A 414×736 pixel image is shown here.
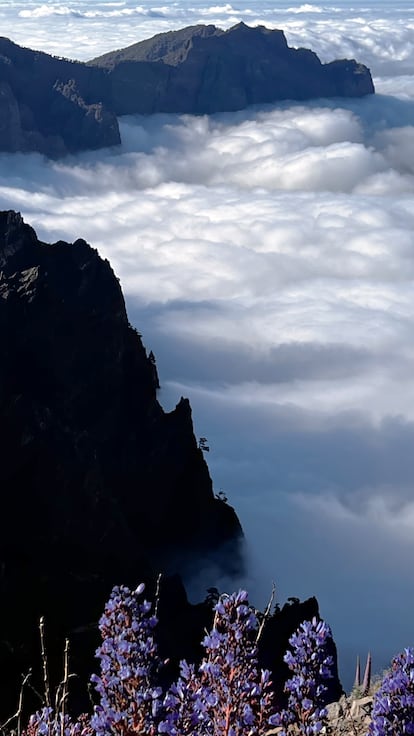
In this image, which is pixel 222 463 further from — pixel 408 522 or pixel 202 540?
pixel 202 540

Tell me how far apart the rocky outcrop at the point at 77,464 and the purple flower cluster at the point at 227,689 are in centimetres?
3340

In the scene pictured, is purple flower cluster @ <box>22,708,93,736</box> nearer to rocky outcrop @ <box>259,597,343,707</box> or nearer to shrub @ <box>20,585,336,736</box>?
shrub @ <box>20,585,336,736</box>

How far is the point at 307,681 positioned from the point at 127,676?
4.25 feet

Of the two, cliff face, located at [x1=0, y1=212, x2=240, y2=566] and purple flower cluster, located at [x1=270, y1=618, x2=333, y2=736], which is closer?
purple flower cluster, located at [x1=270, y1=618, x2=333, y2=736]

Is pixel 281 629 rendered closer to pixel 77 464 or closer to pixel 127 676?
pixel 77 464

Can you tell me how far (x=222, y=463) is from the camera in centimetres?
16638

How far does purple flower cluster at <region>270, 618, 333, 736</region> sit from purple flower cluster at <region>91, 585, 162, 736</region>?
3.23 feet

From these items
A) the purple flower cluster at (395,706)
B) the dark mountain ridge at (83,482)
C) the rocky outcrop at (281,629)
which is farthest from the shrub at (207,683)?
the rocky outcrop at (281,629)

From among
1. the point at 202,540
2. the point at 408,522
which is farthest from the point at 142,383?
the point at 408,522

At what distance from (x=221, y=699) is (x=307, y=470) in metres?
184

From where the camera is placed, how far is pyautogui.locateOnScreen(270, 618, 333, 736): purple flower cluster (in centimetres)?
587

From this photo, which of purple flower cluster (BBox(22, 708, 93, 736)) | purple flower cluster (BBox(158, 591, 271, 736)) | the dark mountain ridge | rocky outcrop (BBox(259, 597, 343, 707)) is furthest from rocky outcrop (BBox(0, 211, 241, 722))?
purple flower cluster (BBox(158, 591, 271, 736))

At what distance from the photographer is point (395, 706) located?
570 cm

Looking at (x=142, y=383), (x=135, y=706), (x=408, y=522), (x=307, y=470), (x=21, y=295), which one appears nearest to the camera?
(x=135, y=706)
